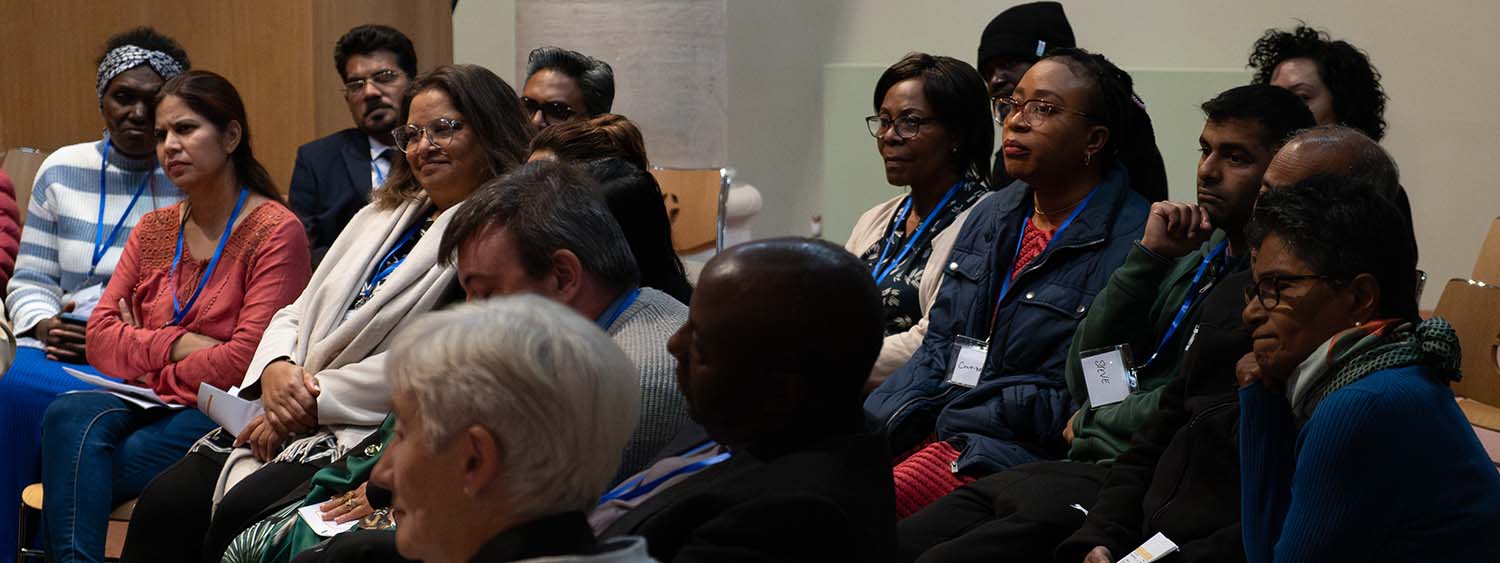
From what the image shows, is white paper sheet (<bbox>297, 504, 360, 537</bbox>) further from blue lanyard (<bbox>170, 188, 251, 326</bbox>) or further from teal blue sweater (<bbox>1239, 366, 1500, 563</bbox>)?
teal blue sweater (<bbox>1239, 366, 1500, 563</bbox>)

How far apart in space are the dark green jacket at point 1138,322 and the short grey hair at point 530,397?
58.8 inches

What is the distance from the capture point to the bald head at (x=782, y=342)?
1.84m

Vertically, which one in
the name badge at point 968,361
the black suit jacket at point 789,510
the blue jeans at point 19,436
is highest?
the black suit jacket at point 789,510

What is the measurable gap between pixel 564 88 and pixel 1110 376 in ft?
7.55

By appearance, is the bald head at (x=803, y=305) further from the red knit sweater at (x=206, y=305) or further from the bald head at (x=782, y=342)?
the red knit sweater at (x=206, y=305)

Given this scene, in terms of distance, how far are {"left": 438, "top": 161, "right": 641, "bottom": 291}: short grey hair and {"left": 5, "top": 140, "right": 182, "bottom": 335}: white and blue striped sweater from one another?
2.45 m

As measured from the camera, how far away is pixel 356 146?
5180 millimetres

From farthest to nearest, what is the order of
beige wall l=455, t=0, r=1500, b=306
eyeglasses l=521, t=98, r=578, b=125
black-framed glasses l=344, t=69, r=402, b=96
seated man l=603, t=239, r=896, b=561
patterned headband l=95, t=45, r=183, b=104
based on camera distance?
beige wall l=455, t=0, r=1500, b=306, black-framed glasses l=344, t=69, r=402, b=96, patterned headband l=95, t=45, r=183, b=104, eyeglasses l=521, t=98, r=578, b=125, seated man l=603, t=239, r=896, b=561

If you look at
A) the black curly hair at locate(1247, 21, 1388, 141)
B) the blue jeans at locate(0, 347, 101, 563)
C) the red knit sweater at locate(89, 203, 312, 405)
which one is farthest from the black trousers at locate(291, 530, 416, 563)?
the black curly hair at locate(1247, 21, 1388, 141)

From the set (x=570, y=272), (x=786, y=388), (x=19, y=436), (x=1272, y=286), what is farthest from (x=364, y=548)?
(x=19, y=436)

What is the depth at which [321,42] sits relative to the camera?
6.35 metres

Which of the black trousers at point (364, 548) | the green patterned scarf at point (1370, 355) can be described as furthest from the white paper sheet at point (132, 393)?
the green patterned scarf at point (1370, 355)

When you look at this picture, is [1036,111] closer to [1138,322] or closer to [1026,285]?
[1026,285]

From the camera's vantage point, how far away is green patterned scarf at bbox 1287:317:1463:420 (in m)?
2.12
